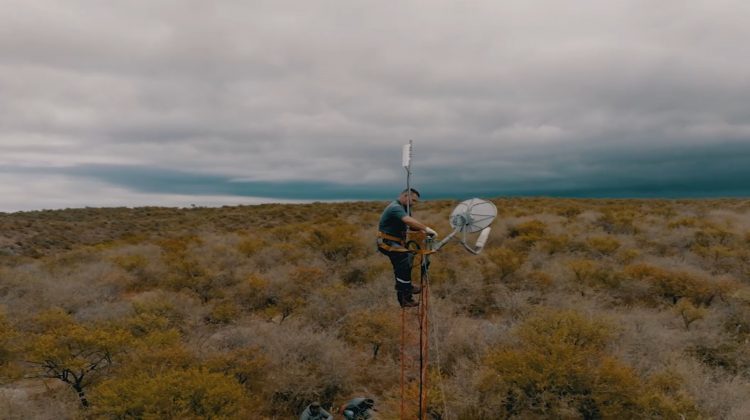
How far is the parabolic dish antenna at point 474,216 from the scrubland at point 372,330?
7.56ft

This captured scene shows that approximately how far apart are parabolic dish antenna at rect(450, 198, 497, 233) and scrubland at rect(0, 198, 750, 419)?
2.30m

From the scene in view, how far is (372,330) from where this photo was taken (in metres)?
10.1

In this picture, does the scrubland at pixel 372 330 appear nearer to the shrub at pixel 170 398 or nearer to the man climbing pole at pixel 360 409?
the shrub at pixel 170 398

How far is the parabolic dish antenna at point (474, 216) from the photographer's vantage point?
573 centimetres

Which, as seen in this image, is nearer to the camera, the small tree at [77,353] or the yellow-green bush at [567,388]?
the yellow-green bush at [567,388]

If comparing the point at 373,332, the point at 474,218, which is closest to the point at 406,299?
the point at 474,218

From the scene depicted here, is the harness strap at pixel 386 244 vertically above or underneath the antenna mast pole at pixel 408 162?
underneath

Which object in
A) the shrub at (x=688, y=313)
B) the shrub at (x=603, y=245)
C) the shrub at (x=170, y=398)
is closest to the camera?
the shrub at (x=170, y=398)

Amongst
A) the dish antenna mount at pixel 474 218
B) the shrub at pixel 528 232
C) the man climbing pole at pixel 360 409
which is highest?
the dish antenna mount at pixel 474 218

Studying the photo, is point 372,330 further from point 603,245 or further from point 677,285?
point 603,245

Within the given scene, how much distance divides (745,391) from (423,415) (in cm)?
544

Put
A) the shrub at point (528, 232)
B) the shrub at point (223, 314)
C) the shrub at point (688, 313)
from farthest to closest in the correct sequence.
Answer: the shrub at point (528, 232) < the shrub at point (223, 314) < the shrub at point (688, 313)

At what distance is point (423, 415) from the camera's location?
6.38 metres

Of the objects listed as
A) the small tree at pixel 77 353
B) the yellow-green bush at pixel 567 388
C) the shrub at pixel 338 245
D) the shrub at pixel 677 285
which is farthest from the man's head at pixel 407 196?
the shrub at pixel 338 245
